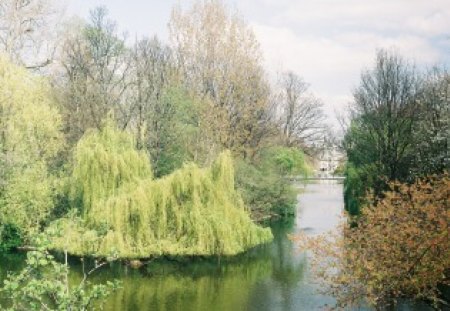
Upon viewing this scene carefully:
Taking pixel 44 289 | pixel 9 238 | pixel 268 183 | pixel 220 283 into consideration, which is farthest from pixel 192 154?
pixel 44 289

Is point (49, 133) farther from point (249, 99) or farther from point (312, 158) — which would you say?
point (312, 158)

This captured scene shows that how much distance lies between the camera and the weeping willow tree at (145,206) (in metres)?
25.0


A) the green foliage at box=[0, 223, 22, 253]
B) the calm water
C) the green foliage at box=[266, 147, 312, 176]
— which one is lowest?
the calm water

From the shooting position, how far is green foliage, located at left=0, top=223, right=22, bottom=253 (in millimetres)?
28392

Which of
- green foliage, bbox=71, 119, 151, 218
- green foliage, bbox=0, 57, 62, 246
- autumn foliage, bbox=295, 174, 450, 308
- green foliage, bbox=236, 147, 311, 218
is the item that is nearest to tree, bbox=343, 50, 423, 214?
green foliage, bbox=236, 147, 311, 218

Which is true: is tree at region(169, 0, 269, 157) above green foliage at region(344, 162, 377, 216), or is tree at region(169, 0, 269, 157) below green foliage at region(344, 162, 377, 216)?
above

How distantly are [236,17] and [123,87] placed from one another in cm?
924

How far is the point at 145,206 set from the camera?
25328 millimetres

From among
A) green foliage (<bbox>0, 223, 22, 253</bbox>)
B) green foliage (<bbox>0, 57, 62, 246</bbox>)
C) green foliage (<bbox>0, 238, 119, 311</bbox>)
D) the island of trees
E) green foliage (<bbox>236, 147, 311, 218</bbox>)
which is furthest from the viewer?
green foliage (<bbox>236, 147, 311, 218</bbox>)

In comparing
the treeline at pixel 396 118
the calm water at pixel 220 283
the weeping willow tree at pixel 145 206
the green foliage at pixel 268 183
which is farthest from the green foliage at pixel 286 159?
the weeping willow tree at pixel 145 206

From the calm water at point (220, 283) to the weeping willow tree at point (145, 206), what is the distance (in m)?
0.85

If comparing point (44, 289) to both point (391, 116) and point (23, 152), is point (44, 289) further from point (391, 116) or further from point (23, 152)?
point (391, 116)

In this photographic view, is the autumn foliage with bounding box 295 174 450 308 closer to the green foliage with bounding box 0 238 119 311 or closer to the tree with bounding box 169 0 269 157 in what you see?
the green foliage with bounding box 0 238 119 311

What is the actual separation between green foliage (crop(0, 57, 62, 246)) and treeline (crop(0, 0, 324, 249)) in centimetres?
6
